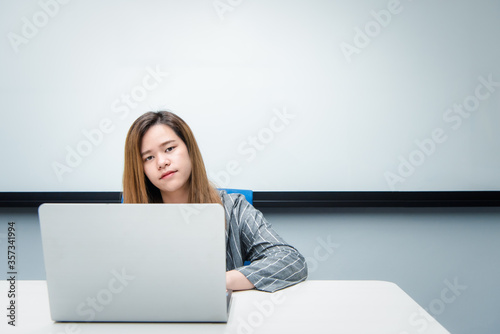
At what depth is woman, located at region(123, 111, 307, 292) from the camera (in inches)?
50.1

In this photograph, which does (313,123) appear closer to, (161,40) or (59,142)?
(161,40)

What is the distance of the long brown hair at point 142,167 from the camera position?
129cm

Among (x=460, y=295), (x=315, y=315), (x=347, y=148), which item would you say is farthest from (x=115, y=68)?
(x=460, y=295)

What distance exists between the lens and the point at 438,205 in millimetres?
1973

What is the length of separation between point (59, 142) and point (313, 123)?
137 centimetres
